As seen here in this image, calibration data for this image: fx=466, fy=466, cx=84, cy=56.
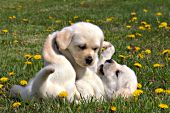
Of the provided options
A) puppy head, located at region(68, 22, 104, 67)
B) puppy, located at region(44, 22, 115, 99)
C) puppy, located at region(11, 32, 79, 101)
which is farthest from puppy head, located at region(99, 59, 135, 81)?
puppy, located at region(11, 32, 79, 101)

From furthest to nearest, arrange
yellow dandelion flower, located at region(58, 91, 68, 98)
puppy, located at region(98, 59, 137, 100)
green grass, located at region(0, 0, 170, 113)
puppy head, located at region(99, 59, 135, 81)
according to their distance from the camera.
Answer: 1. puppy head, located at region(99, 59, 135, 81)
2. puppy, located at region(98, 59, 137, 100)
3. green grass, located at region(0, 0, 170, 113)
4. yellow dandelion flower, located at region(58, 91, 68, 98)

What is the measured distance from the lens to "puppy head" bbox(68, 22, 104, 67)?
4.41m

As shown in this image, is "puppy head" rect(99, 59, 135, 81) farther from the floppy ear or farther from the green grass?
the floppy ear

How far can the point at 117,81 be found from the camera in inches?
191

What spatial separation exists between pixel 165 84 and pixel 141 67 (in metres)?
0.78

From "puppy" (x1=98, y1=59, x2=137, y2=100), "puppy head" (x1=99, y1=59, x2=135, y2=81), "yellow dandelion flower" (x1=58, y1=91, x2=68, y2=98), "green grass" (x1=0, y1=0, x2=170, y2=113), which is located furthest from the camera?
"puppy head" (x1=99, y1=59, x2=135, y2=81)

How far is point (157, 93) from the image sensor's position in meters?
5.03

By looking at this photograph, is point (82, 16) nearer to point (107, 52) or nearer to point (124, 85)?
point (107, 52)

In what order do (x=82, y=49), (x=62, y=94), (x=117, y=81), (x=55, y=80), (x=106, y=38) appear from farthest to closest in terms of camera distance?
(x=106, y=38) < (x=117, y=81) < (x=82, y=49) < (x=55, y=80) < (x=62, y=94)

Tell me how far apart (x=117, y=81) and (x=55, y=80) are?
2.61 ft

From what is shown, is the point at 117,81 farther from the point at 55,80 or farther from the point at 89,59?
the point at 55,80

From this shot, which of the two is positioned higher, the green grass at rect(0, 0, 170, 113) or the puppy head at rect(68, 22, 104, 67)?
the puppy head at rect(68, 22, 104, 67)

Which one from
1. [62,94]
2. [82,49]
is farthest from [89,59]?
[62,94]

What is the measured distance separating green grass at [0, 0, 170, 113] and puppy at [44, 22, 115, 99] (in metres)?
0.23
